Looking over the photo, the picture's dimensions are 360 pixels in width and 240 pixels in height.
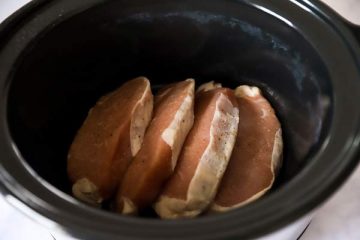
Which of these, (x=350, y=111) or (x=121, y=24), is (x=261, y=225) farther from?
(x=121, y=24)

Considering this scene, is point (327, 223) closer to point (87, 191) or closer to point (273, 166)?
point (273, 166)

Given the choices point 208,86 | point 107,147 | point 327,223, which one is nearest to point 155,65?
point 208,86

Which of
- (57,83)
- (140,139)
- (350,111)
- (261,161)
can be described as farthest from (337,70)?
(57,83)

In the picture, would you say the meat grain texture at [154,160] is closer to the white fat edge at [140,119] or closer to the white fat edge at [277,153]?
the white fat edge at [140,119]

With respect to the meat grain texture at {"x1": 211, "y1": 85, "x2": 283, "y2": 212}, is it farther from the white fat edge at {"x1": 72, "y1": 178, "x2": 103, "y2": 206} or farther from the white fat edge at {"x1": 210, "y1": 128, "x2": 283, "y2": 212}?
the white fat edge at {"x1": 72, "y1": 178, "x2": 103, "y2": 206}

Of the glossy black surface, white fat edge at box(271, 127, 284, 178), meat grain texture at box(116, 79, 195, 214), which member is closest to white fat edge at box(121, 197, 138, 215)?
meat grain texture at box(116, 79, 195, 214)
